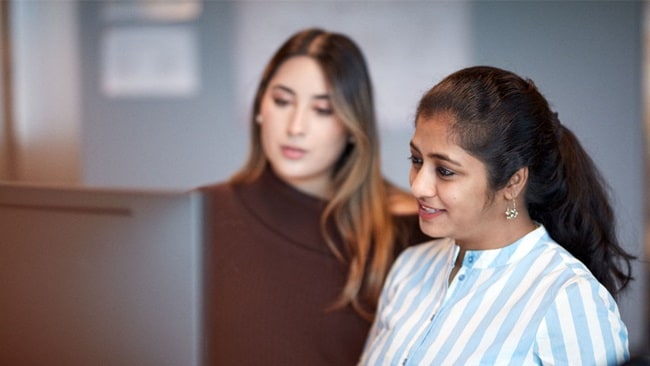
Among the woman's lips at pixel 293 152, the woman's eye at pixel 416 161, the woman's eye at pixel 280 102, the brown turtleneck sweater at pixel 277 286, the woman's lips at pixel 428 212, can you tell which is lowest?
the brown turtleneck sweater at pixel 277 286

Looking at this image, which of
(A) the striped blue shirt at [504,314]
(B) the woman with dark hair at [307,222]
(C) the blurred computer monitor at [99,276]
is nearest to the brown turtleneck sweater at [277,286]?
(B) the woman with dark hair at [307,222]

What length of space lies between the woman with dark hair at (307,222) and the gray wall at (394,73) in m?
1.80

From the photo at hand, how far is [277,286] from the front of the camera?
217cm

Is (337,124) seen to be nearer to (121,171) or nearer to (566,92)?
(566,92)

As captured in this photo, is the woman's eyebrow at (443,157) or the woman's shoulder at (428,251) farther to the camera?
the woman's shoulder at (428,251)

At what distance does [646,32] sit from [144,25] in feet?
8.38

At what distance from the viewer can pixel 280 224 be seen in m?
2.27

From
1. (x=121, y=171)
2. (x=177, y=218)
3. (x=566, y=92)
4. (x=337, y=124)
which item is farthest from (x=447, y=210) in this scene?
(x=121, y=171)

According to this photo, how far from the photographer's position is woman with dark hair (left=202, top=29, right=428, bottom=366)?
6.96 feet

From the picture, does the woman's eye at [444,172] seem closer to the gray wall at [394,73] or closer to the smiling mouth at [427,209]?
the smiling mouth at [427,209]

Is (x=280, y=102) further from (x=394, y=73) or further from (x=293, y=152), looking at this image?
(x=394, y=73)

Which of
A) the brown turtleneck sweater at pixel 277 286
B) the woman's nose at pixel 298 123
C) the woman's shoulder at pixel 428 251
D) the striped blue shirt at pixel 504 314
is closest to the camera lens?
the striped blue shirt at pixel 504 314

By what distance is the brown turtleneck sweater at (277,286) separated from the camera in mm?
2109

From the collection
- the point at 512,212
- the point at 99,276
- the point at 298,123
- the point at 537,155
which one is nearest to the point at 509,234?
the point at 512,212
